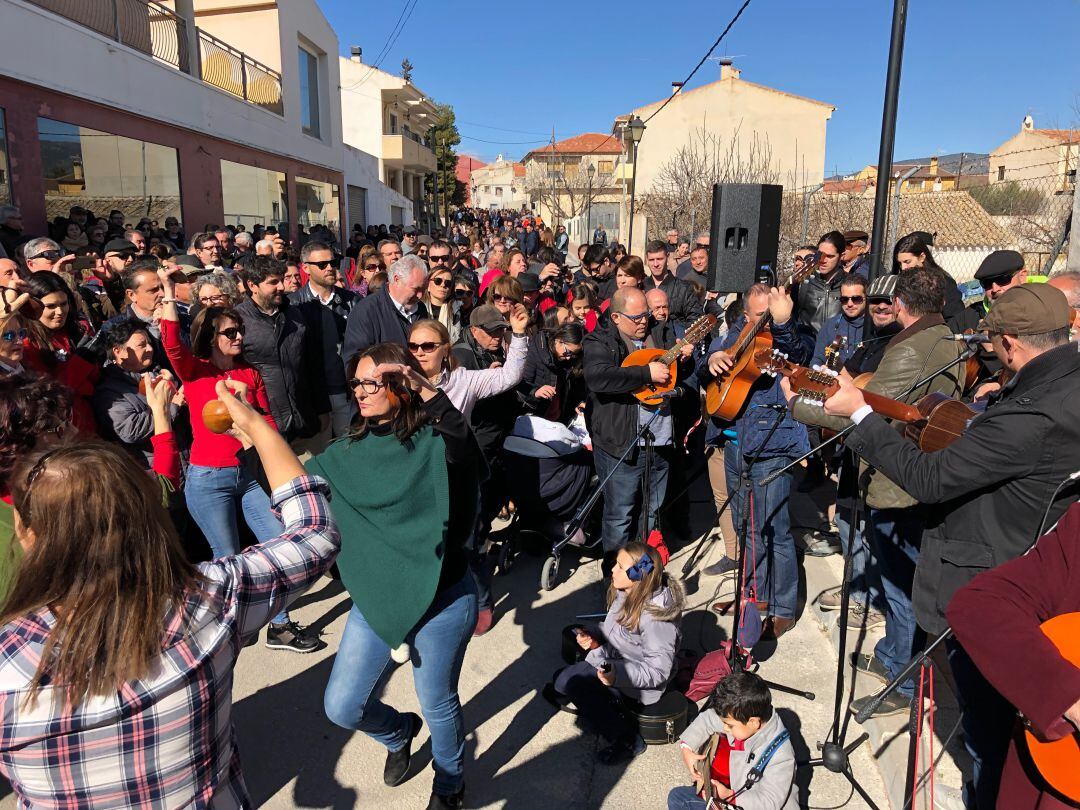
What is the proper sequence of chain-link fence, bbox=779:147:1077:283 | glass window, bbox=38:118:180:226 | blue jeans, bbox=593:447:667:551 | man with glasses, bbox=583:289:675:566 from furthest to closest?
1. glass window, bbox=38:118:180:226
2. chain-link fence, bbox=779:147:1077:283
3. blue jeans, bbox=593:447:667:551
4. man with glasses, bbox=583:289:675:566

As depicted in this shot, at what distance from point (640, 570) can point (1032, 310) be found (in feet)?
6.31

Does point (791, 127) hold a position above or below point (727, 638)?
above

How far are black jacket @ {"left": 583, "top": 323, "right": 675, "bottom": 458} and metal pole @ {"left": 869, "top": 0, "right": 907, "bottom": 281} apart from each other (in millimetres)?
1700

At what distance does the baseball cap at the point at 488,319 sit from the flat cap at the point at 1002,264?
3270 mm

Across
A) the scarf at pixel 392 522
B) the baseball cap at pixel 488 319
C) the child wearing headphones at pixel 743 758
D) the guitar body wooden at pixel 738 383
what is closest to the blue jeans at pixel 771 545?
the guitar body wooden at pixel 738 383

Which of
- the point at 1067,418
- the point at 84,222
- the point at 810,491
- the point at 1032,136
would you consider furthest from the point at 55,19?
the point at 1032,136

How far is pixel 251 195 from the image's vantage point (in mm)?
17203

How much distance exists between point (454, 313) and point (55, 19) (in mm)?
8320

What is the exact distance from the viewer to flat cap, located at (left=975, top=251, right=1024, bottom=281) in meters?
4.76

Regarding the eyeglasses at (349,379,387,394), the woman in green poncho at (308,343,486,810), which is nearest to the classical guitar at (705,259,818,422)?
the woman in green poncho at (308,343,486,810)

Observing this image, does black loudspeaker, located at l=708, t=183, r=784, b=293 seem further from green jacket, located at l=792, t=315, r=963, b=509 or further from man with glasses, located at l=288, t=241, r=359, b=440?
man with glasses, located at l=288, t=241, r=359, b=440

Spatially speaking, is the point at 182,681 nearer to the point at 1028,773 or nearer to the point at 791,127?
the point at 1028,773

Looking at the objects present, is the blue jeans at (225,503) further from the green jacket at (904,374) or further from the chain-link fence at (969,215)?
the chain-link fence at (969,215)

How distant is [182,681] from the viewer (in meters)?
1.49
